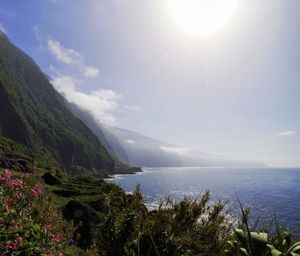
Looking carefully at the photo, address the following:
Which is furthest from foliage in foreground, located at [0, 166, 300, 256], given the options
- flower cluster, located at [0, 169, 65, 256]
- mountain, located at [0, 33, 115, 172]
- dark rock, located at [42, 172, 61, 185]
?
mountain, located at [0, 33, 115, 172]

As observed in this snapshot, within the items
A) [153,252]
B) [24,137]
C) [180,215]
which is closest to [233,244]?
[153,252]

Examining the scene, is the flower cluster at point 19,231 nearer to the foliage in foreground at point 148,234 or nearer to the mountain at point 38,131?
the foliage in foreground at point 148,234

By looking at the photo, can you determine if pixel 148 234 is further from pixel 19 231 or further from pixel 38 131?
pixel 38 131

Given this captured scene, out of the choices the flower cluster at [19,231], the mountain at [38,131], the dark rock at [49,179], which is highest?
the mountain at [38,131]

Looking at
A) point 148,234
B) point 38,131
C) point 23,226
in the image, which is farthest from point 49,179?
point 38,131

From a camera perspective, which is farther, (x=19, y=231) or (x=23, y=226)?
(x=23, y=226)

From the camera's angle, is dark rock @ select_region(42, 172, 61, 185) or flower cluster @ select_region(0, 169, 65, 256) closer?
flower cluster @ select_region(0, 169, 65, 256)

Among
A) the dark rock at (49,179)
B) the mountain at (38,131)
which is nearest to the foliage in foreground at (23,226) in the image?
the dark rock at (49,179)

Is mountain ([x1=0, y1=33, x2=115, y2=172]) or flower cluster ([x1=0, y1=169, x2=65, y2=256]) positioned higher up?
mountain ([x1=0, y1=33, x2=115, y2=172])

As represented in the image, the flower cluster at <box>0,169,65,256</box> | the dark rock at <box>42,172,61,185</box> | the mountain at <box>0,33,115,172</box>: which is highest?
the mountain at <box>0,33,115,172</box>

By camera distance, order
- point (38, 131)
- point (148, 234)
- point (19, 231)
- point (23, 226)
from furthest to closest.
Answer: point (38, 131)
point (23, 226)
point (19, 231)
point (148, 234)

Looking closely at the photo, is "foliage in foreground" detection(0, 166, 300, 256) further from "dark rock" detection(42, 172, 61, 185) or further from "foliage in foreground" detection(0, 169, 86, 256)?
"dark rock" detection(42, 172, 61, 185)

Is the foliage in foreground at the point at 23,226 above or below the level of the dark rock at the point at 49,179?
above

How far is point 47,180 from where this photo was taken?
46.2m
